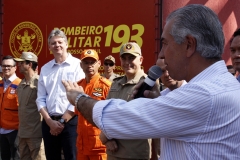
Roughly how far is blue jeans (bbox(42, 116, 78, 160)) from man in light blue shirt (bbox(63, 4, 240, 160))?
344cm

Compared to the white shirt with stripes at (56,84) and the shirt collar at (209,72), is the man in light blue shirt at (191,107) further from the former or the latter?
the white shirt with stripes at (56,84)

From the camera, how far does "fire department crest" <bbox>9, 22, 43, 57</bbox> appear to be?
6.86 m

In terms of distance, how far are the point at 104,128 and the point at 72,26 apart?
507 centimetres

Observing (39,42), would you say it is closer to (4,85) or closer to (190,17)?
(4,85)

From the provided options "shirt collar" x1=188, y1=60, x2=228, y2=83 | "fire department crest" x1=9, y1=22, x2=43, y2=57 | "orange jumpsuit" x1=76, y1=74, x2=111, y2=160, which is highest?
"fire department crest" x1=9, y1=22, x2=43, y2=57

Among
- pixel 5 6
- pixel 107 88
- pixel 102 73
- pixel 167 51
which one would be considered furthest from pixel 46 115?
pixel 167 51

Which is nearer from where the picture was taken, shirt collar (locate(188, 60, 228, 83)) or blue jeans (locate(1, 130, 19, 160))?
shirt collar (locate(188, 60, 228, 83))

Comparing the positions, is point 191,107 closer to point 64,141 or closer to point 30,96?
point 64,141

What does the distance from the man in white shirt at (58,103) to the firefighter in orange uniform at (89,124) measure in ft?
1.02

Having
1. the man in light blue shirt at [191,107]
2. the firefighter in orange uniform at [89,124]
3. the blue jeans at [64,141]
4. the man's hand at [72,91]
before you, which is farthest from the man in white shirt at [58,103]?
the man in light blue shirt at [191,107]

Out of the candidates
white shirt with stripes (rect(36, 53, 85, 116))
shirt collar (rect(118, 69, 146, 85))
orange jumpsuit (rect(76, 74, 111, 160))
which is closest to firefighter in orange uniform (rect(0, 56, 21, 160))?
white shirt with stripes (rect(36, 53, 85, 116))

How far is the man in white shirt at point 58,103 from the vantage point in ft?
16.4

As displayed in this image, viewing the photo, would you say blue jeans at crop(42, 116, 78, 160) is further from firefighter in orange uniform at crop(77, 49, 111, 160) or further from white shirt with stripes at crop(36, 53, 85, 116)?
firefighter in orange uniform at crop(77, 49, 111, 160)

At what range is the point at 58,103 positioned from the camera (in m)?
5.02
